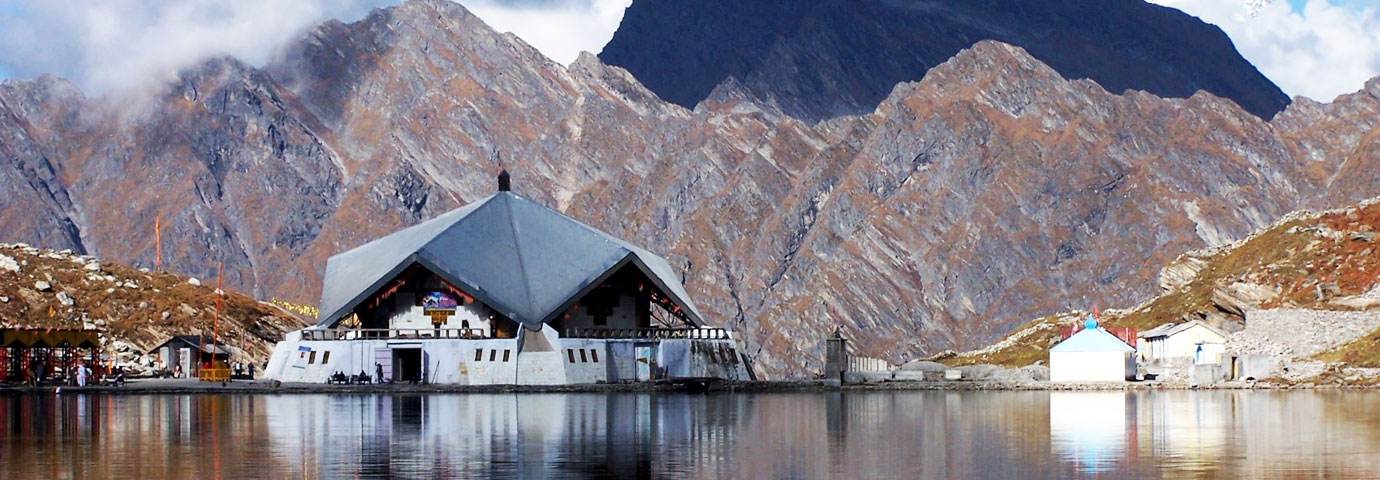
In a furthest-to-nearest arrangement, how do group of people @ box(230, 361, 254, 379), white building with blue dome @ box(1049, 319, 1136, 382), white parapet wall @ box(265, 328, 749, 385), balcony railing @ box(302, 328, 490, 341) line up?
white building with blue dome @ box(1049, 319, 1136, 382)
group of people @ box(230, 361, 254, 379)
balcony railing @ box(302, 328, 490, 341)
white parapet wall @ box(265, 328, 749, 385)

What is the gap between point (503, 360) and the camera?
338ft

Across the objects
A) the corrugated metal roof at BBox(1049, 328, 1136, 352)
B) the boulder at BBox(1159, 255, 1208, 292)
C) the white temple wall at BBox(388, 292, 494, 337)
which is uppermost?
the boulder at BBox(1159, 255, 1208, 292)

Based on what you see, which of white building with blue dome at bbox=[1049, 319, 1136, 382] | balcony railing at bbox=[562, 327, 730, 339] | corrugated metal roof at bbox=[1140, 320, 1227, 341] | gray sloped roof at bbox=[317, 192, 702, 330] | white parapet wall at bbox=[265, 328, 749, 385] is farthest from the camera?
corrugated metal roof at bbox=[1140, 320, 1227, 341]

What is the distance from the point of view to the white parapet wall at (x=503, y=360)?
102 metres

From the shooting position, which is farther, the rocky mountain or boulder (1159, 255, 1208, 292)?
boulder (1159, 255, 1208, 292)

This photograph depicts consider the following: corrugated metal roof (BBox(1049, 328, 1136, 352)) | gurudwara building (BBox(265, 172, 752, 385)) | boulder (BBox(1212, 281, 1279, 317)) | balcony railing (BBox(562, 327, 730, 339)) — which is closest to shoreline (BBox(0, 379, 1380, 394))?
gurudwara building (BBox(265, 172, 752, 385))

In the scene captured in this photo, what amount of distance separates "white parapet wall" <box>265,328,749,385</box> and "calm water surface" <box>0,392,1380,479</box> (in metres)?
14.4

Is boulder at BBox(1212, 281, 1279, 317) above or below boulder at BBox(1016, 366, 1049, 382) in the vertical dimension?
above

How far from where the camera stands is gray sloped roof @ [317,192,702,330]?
10969cm

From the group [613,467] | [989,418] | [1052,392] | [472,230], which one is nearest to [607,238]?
[472,230]

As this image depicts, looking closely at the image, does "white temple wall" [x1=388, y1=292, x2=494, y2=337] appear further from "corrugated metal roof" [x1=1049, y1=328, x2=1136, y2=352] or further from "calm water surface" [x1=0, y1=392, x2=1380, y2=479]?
"corrugated metal roof" [x1=1049, y1=328, x2=1136, y2=352]

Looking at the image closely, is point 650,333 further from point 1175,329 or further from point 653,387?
point 1175,329

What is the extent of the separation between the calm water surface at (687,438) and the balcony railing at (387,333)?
19.0 m

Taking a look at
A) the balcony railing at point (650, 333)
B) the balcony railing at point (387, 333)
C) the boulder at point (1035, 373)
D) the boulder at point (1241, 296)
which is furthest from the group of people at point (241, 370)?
the boulder at point (1241, 296)
